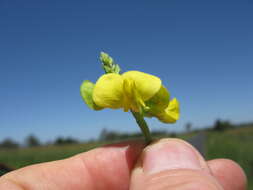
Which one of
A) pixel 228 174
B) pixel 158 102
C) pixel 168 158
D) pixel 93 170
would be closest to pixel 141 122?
pixel 158 102

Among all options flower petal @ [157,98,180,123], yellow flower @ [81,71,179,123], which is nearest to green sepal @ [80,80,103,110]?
yellow flower @ [81,71,179,123]

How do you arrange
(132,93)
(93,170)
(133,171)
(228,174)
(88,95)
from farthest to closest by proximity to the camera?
(228,174), (93,170), (133,171), (88,95), (132,93)

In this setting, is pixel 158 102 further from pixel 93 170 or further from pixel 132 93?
pixel 93 170

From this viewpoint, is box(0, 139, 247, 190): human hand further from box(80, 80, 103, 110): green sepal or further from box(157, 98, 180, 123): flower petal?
box(80, 80, 103, 110): green sepal

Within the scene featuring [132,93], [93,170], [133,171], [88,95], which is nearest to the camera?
[132,93]

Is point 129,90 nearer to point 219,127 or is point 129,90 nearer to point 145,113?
point 145,113

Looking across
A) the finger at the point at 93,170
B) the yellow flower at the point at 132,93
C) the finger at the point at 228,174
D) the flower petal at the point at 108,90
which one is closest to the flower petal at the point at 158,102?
the yellow flower at the point at 132,93

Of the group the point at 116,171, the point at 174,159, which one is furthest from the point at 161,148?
the point at 116,171
